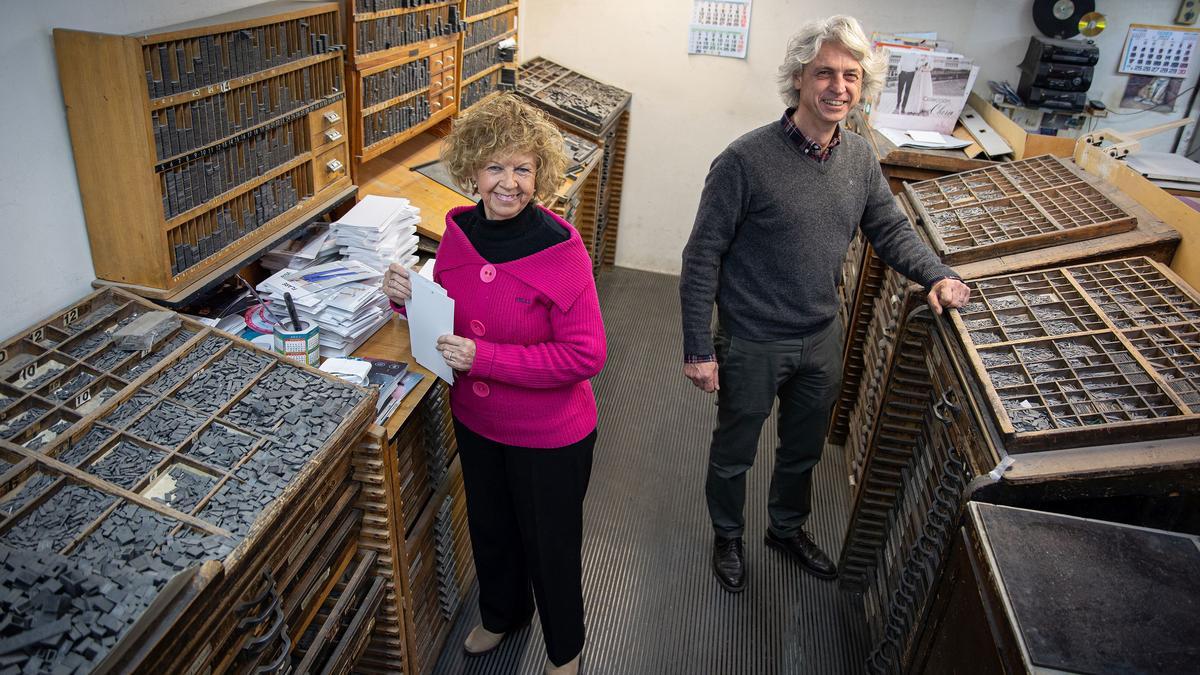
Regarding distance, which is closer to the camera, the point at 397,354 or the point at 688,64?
the point at 397,354

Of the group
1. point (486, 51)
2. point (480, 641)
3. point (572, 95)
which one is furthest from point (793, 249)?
point (572, 95)

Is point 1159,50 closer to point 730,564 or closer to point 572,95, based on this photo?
point 572,95

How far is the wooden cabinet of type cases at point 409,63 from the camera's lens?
8.73 ft

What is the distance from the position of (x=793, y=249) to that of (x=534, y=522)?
1006mm

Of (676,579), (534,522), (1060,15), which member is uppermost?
(1060,15)

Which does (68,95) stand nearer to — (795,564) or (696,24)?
(795,564)

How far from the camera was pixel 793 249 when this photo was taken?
7.37 feet

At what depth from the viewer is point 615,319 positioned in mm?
4617

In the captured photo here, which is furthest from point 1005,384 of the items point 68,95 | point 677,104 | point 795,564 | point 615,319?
point 677,104

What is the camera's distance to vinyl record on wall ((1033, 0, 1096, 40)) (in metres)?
4.00

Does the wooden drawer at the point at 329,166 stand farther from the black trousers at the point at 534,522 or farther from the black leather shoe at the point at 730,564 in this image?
the black leather shoe at the point at 730,564

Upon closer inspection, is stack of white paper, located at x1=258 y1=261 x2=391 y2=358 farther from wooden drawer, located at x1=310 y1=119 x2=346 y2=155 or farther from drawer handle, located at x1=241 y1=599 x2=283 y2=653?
drawer handle, located at x1=241 y1=599 x2=283 y2=653

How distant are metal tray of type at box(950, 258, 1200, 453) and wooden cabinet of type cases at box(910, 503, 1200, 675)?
0.70 ft

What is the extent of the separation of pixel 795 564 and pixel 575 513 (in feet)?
3.73
